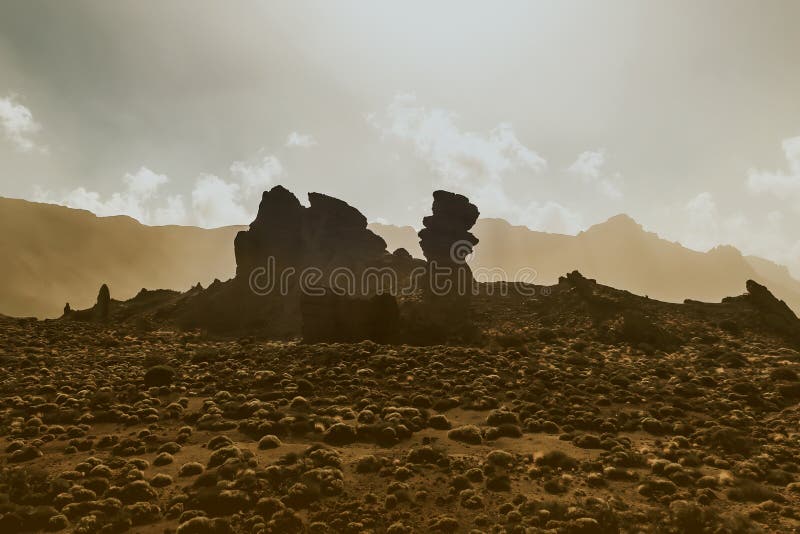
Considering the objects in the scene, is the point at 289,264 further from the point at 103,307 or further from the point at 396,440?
the point at 396,440

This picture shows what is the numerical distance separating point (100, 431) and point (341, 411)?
56.2 ft

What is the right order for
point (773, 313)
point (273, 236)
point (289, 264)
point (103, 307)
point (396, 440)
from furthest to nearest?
point (273, 236)
point (289, 264)
point (103, 307)
point (773, 313)
point (396, 440)

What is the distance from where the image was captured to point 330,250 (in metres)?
100

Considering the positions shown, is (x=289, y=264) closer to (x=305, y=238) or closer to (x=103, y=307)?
(x=305, y=238)

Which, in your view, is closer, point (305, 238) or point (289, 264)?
point (289, 264)

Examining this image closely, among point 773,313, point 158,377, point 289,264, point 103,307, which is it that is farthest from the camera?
point 289,264

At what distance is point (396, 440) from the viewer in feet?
96.4

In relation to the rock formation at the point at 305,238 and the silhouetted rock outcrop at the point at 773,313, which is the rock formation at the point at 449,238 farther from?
the silhouetted rock outcrop at the point at 773,313

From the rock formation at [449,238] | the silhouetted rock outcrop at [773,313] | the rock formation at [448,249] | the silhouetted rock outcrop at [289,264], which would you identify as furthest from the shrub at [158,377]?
the silhouetted rock outcrop at [773,313]

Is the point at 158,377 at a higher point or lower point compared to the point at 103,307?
lower

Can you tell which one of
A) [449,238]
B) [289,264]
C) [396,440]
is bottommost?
[396,440]

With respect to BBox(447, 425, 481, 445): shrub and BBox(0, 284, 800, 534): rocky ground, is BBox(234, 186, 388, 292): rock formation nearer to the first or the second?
BBox(0, 284, 800, 534): rocky ground

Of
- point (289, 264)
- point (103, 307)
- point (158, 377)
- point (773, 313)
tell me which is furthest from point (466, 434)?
Answer: point (103, 307)

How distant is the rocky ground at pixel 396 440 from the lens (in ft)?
64.3
